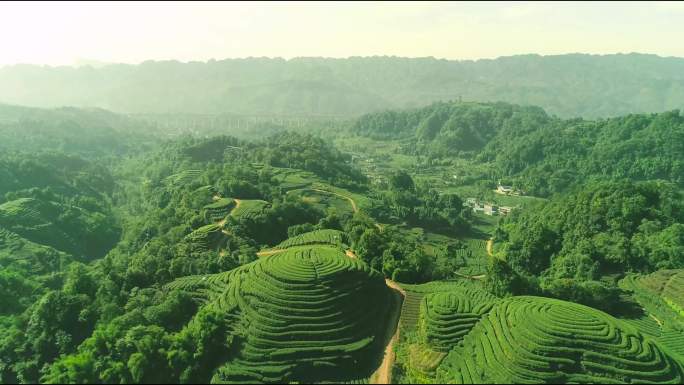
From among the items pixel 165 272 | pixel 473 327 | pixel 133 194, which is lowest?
pixel 133 194

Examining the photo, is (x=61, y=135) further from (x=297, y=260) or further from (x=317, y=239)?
(x=297, y=260)

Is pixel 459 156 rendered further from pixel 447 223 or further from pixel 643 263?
pixel 643 263

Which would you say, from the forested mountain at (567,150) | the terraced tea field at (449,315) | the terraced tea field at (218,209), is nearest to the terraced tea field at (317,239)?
the terraced tea field at (218,209)

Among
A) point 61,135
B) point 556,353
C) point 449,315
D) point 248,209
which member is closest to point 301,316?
Result: point 449,315

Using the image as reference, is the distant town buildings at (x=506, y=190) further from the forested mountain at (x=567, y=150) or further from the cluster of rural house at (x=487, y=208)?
the cluster of rural house at (x=487, y=208)

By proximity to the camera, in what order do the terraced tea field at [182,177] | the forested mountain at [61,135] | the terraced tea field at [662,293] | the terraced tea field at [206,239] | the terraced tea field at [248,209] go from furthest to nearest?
the forested mountain at [61,135] < the terraced tea field at [182,177] < the terraced tea field at [248,209] < the terraced tea field at [206,239] < the terraced tea field at [662,293]

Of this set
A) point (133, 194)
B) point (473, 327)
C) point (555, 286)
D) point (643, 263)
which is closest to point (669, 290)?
point (643, 263)

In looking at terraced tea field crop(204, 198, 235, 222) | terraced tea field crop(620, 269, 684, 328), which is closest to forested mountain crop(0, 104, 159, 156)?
terraced tea field crop(204, 198, 235, 222)
